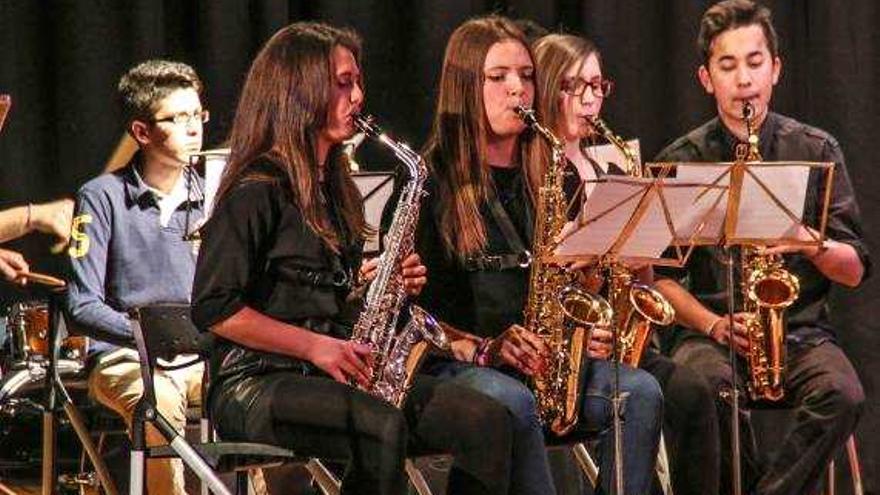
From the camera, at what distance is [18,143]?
5621mm

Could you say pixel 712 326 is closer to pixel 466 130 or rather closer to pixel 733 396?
pixel 733 396

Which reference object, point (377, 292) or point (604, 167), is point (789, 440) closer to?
point (604, 167)

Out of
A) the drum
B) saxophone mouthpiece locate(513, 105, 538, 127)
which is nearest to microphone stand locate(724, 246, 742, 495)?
saxophone mouthpiece locate(513, 105, 538, 127)

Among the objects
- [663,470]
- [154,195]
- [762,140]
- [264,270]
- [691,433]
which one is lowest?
[663,470]

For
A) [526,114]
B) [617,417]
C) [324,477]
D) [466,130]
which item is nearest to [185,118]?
[466,130]

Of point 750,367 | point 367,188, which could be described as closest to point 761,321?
point 750,367

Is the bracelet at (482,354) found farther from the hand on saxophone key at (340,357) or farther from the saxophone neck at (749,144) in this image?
the saxophone neck at (749,144)

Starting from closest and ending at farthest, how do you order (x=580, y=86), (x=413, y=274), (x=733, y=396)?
(x=413, y=274), (x=733, y=396), (x=580, y=86)

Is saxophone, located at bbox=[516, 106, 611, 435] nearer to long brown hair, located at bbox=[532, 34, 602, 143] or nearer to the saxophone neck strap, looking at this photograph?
the saxophone neck strap

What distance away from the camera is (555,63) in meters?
4.98

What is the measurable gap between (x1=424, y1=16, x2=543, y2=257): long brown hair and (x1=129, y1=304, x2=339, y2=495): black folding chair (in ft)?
2.46

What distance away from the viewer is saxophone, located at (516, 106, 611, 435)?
4.22 metres

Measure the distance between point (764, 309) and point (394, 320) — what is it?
1.42 meters

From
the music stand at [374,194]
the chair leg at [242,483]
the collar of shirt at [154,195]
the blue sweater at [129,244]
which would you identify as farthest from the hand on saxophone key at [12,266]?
the chair leg at [242,483]
